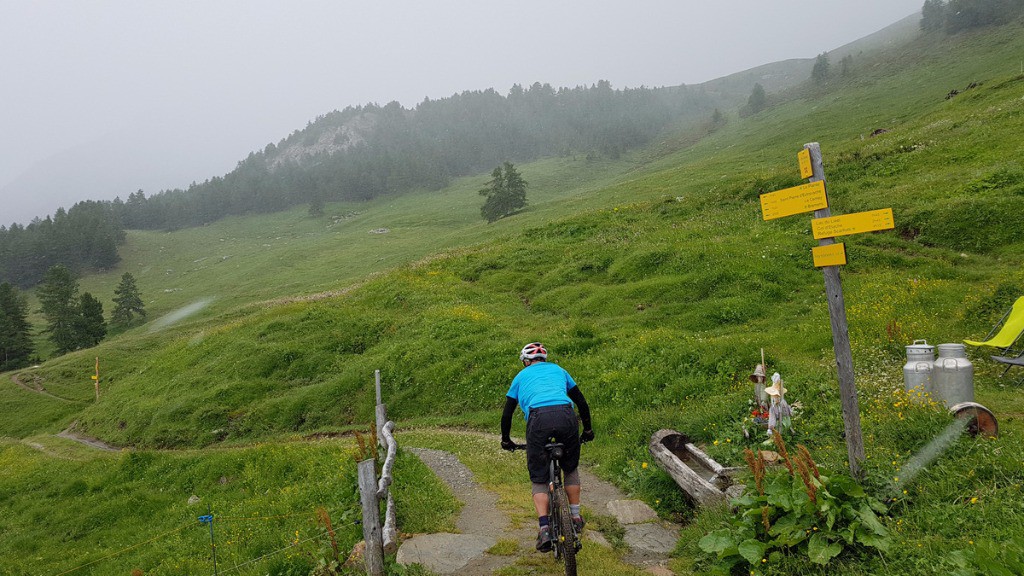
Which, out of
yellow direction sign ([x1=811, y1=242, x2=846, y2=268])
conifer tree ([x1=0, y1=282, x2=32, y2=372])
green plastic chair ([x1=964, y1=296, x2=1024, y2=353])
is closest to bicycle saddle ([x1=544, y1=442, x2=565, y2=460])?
yellow direction sign ([x1=811, y1=242, x2=846, y2=268])

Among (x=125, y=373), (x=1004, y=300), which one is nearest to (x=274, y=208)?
(x=125, y=373)

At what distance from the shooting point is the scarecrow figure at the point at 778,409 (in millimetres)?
9656

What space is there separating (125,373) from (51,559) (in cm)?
3652

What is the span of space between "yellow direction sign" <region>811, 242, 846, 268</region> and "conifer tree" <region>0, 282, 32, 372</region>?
96.4 metres

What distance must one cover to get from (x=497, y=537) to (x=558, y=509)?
208cm

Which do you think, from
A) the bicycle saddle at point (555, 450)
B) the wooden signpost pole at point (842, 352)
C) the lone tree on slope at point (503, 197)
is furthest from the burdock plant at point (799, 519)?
the lone tree on slope at point (503, 197)

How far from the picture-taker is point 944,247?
68.5ft

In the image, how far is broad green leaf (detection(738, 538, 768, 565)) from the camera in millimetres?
6386

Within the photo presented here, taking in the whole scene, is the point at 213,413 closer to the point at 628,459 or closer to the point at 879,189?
the point at 628,459

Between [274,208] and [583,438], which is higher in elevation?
[274,208]

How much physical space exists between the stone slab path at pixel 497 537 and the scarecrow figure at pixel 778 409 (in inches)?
110

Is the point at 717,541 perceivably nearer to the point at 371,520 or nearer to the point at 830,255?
the point at 830,255

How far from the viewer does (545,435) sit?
7.16 m

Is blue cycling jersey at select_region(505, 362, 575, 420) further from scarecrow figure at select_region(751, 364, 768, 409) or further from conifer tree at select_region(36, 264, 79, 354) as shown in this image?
conifer tree at select_region(36, 264, 79, 354)
